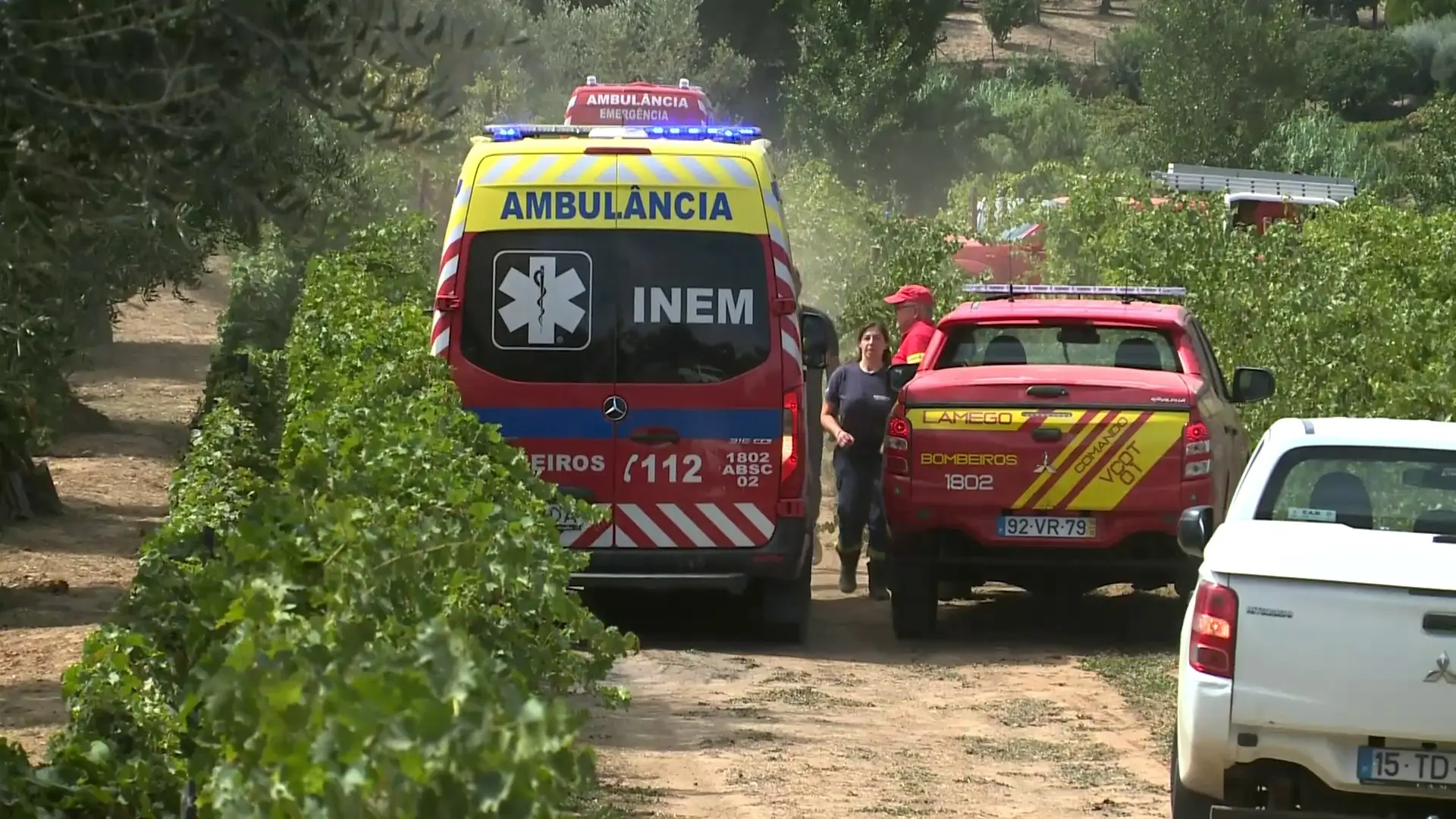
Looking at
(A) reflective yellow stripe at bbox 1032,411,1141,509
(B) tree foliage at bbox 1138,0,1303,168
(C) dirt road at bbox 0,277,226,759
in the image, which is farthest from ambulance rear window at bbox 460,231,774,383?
(B) tree foliage at bbox 1138,0,1303,168

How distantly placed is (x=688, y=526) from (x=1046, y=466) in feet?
5.97

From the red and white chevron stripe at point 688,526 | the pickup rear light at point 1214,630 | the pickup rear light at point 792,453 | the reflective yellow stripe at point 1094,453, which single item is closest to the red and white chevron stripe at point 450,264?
the red and white chevron stripe at point 688,526

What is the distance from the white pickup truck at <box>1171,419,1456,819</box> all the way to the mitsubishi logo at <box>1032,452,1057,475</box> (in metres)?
4.21

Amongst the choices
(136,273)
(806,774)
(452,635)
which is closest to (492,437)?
(806,774)

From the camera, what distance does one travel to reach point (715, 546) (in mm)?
11367

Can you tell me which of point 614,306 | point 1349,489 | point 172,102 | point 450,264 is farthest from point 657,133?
point 172,102

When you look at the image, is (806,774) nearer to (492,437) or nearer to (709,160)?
(492,437)

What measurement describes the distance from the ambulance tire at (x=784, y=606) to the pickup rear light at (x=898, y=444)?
27.4 inches

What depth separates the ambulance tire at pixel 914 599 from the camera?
11.9m

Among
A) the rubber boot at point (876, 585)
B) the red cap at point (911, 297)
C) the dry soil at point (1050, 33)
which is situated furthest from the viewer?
the dry soil at point (1050, 33)

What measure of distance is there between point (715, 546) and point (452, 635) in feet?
24.8

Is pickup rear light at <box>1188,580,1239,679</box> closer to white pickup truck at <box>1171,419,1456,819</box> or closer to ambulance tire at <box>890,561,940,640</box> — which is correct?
white pickup truck at <box>1171,419,1456,819</box>

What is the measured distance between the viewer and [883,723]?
31.9 feet

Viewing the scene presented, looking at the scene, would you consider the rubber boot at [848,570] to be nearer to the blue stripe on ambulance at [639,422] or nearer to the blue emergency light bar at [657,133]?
the blue stripe on ambulance at [639,422]
